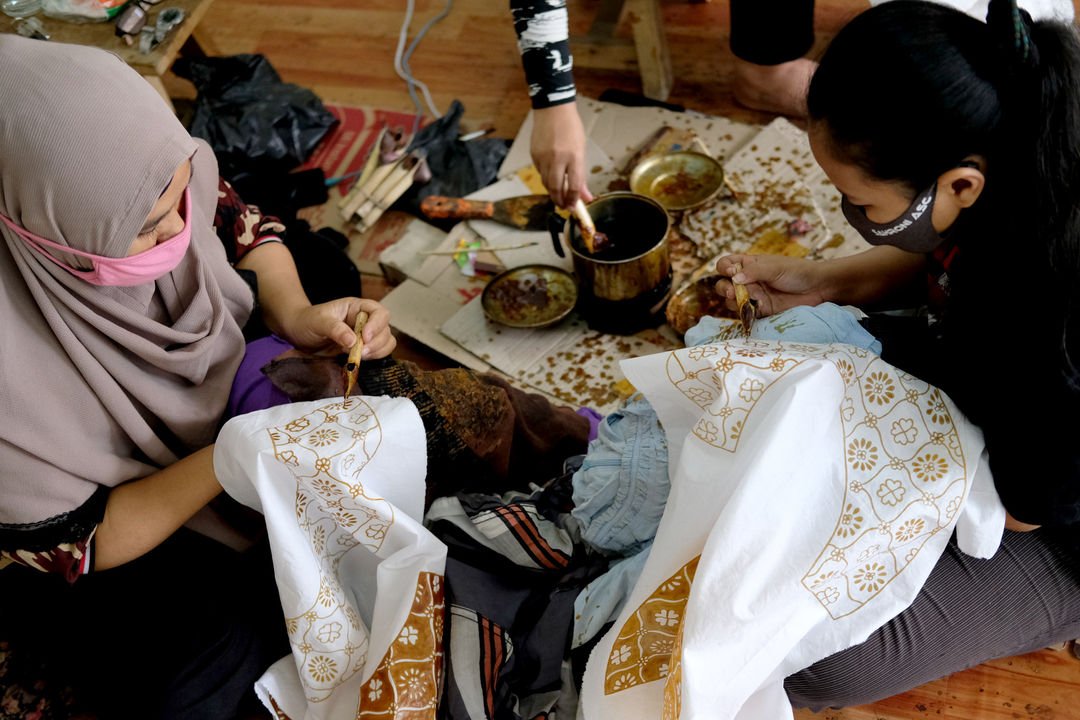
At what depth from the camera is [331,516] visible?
1150 millimetres

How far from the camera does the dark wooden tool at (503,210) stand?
7.08ft

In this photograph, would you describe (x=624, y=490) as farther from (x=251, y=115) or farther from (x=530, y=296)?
(x=251, y=115)

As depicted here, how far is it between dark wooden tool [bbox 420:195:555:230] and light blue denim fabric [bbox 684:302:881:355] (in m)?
0.97

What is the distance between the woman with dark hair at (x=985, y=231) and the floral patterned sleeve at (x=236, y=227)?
107cm

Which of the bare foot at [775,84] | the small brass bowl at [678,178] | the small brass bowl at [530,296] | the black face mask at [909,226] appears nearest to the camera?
the black face mask at [909,226]

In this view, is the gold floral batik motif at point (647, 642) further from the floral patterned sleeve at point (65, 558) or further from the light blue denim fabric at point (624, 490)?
the floral patterned sleeve at point (65, 558)

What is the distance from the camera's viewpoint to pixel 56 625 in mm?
1399

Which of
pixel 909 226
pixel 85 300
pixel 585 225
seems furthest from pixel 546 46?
pixel 85 300

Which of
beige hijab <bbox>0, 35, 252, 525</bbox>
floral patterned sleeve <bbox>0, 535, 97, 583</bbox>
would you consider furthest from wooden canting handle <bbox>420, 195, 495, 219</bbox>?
floral patterned sleeve <bbox>0, 535, 97, 583</bbox>

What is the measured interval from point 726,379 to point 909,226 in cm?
31

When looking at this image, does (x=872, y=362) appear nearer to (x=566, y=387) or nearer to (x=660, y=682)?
(x=660, y=682)

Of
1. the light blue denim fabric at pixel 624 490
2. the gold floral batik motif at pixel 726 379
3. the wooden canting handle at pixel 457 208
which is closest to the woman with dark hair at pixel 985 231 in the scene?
the gold floral batik motif at pixel 726 379

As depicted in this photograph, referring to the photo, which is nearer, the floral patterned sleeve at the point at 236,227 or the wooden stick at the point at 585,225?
the floral patterned sleeve at the point at 236,227

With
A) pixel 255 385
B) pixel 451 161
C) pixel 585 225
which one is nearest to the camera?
pixel 255 385
